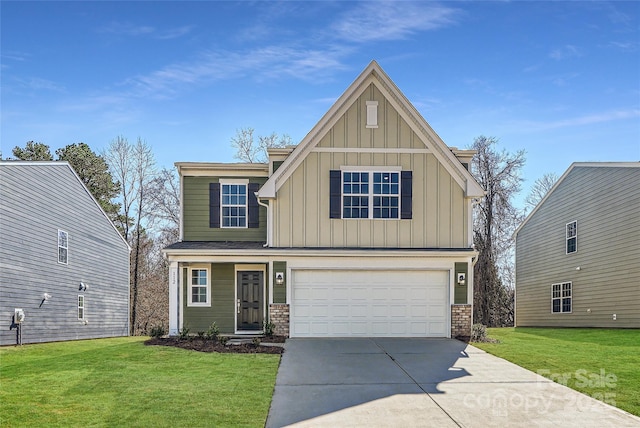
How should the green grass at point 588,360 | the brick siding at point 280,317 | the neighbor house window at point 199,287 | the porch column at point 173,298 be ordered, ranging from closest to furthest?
the green grass at point 588,360 < the brick siding at point 280,317 < the porch column at point 173,298 < the neighbor house window at point 199,287

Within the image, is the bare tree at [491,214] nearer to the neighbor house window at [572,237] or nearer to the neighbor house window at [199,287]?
the neighbor house window at [572,237]

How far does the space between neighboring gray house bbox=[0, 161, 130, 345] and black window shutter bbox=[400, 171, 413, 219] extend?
1078 centimetres

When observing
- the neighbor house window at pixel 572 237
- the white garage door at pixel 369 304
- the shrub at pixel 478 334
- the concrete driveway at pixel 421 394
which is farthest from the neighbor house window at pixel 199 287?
the neighbor house window at pixel 572 237

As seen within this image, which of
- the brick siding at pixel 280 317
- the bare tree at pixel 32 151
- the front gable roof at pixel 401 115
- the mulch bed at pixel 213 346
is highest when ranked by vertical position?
the bare tree at pixel 32 151

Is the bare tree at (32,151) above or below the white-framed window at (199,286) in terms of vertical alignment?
above

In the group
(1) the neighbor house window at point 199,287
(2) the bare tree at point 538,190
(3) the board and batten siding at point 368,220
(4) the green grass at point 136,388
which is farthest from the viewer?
(2) the bare tree at point 538,190

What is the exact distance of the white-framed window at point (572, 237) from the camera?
2327 centimetres

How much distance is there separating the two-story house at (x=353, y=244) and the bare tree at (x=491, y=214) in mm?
15477

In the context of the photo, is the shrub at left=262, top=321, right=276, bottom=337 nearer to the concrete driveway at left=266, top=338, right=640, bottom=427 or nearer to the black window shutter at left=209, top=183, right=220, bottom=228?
the concrete driveway at left=266, top=338, right=640, bottom=427

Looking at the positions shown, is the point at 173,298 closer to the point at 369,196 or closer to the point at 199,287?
the point at 199,287

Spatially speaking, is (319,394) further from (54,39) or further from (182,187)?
(54,39)

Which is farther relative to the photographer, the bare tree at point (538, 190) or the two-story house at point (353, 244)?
the bare tree at point (538, 190)

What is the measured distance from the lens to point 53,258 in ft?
62.6

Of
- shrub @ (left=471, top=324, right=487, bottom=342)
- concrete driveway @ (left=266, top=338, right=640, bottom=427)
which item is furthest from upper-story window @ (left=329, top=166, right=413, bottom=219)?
concrete driveway @ (left=266, top=338, right=640, bottom=427)
